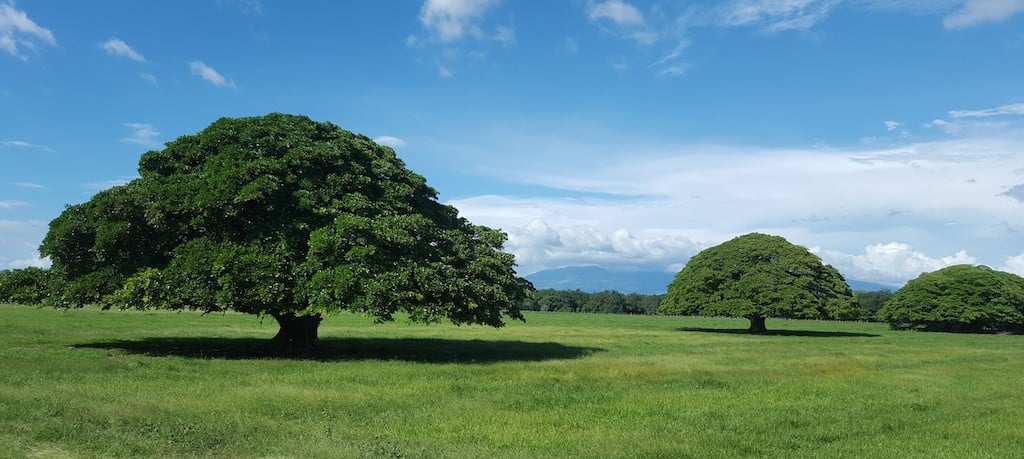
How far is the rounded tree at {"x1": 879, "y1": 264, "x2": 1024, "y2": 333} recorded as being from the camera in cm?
7082

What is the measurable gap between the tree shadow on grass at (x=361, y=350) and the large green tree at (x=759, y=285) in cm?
2854

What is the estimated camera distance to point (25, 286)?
91.7ft

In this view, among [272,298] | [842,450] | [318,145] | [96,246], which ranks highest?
[318,145]

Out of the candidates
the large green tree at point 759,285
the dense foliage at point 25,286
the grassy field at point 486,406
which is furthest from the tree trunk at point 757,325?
the dense foliage at point 25,286

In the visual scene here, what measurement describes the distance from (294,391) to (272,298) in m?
7.65

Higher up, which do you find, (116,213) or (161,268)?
(116,213)

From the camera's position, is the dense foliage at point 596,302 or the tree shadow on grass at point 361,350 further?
the dense foliage at point 596,302

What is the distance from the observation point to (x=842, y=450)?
12516 millimetres

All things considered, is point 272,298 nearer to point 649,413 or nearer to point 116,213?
point 116,213

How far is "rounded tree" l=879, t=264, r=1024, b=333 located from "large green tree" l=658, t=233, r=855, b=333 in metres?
15.1

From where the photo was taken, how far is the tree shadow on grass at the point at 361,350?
2861 cm

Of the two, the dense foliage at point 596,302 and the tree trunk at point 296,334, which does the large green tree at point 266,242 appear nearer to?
the tree trunk at point 296,334

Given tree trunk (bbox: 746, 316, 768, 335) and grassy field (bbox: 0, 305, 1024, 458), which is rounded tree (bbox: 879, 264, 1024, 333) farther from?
grassy field (bbox: 0, 305, 1024, 458)

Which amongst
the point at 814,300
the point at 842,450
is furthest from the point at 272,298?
the point at 814,300
